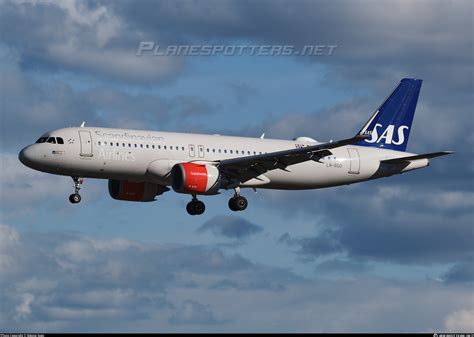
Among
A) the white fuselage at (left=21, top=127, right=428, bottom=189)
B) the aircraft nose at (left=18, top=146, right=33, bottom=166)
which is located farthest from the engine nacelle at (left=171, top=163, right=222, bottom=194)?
the aircraft nose at (left=18, top=146, right=33, bottom=166)

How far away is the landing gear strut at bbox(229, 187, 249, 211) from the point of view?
75625 millimetres

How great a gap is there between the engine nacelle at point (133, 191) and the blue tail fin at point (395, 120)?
51.1 ft

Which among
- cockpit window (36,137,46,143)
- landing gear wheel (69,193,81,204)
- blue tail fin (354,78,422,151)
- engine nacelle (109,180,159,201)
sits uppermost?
blue tail fin (354,78,422,151)

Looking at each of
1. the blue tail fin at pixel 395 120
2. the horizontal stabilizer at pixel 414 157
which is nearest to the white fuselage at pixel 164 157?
the horizontal stabilizer at pixel 414 157

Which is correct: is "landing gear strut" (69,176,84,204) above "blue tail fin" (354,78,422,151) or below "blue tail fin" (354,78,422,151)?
below

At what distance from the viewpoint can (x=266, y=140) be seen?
256ft

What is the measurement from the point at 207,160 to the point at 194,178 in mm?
3180

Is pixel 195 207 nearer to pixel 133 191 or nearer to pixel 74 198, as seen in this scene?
pixel 133 191

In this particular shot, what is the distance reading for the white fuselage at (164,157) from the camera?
229 ft

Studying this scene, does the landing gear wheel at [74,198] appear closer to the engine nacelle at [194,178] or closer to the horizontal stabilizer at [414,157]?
the engine nacelle at [194,178]

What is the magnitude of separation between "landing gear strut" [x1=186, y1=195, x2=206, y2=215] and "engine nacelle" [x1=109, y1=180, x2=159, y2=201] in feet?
10.6

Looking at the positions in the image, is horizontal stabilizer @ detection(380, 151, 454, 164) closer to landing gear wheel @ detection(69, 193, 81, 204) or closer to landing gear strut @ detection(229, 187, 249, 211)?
landing gear strut @ detection(229, 187, 249, 211)

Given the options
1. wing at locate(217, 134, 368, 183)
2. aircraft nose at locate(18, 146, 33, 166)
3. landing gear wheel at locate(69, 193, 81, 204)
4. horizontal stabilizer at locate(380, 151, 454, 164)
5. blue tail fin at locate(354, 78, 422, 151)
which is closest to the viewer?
aircraft nose at locate(18, 146, 33, 166)

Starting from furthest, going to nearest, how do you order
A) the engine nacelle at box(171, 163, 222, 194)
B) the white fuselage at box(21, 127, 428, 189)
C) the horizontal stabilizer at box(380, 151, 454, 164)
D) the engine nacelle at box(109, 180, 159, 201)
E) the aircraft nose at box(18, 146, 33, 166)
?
the engine nacelle at box(109, 180, 159, 201) < the horizontal stabilizer at box(380, 151, 454, 164) < the engine nacelle at box(171, 163, 222, 194) < the aircraft nose at box(18, 146, 33, 166) < the white fuselage at box(21, 127, 428, 189)
